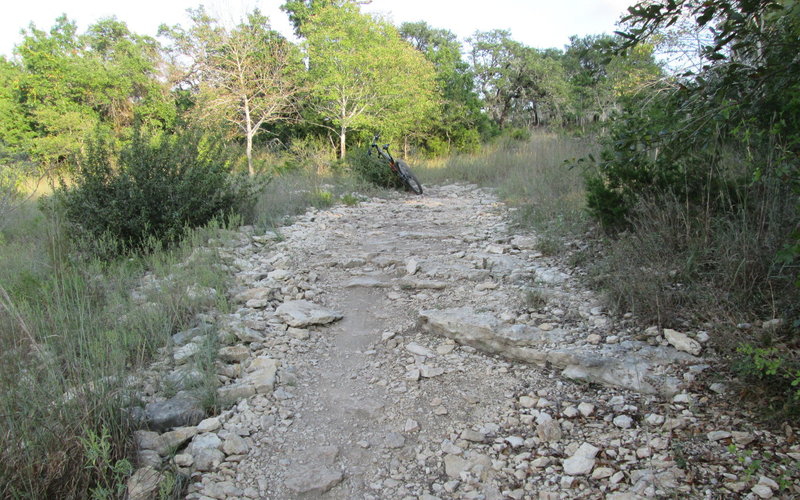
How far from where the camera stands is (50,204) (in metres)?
5.95

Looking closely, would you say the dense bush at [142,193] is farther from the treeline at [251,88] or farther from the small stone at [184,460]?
the treeline at [251,88]

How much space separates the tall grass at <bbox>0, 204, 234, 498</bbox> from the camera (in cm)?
193

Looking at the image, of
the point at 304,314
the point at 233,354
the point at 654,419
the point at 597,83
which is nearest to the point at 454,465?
the point at 654,419

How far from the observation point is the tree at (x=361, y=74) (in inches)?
613

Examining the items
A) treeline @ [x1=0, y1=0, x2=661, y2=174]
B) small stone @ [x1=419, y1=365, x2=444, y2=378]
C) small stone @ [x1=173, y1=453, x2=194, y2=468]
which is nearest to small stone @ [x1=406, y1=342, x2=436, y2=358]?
→ small stone @ [x1=419, y1=365, x2=444, y2=378]

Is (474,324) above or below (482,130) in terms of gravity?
below

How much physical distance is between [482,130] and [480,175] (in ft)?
29.8

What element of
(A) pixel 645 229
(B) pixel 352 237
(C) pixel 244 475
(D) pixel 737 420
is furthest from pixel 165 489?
(B) pixel 352 237

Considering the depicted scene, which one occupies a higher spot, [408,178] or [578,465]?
[408,178]

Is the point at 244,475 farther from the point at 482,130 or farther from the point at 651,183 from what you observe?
the point at 482,130

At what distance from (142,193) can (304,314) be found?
3.04 meters

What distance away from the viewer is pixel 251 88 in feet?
50.3

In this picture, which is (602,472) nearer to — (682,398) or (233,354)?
(682,398)

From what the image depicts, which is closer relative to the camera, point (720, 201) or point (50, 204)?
point (720, 201)
